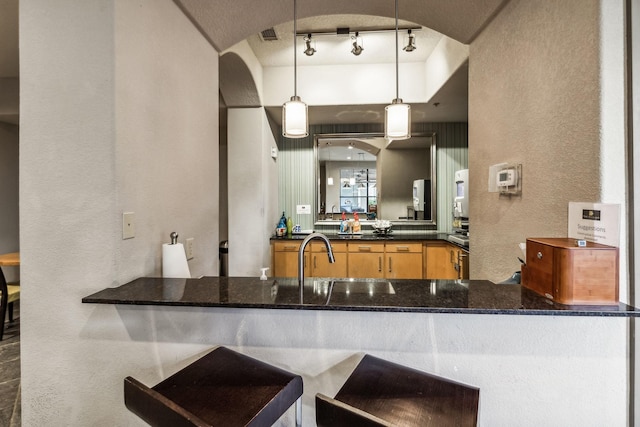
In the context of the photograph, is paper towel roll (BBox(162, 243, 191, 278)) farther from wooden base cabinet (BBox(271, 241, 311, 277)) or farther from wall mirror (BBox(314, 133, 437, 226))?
wall mirror (BBox(314, 133, 437, 226))

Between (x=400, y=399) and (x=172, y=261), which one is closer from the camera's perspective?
(x=400, y=399)

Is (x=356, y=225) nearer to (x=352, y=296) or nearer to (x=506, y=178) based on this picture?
(x=506, y=178)

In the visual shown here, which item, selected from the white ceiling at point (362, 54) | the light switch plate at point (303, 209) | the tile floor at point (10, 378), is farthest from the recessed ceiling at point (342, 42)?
the tile floor at point (10, 378)

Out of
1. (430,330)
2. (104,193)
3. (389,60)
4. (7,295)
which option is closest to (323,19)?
(389,60)

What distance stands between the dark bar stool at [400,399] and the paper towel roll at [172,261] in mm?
975

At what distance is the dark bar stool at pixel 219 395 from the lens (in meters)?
0.78

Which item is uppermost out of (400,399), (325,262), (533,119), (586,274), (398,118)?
(398,118)

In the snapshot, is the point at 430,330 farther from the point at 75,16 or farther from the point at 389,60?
the point at 389,60

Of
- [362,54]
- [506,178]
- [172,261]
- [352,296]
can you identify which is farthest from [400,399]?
[362,54]

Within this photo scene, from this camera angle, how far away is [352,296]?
3.80ft

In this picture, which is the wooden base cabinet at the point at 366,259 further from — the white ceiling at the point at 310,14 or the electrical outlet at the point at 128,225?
the electrical outlet at the point at 128,225

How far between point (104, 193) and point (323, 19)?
239cm

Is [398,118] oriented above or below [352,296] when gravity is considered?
above

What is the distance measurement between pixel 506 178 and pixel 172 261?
180 centimetres
